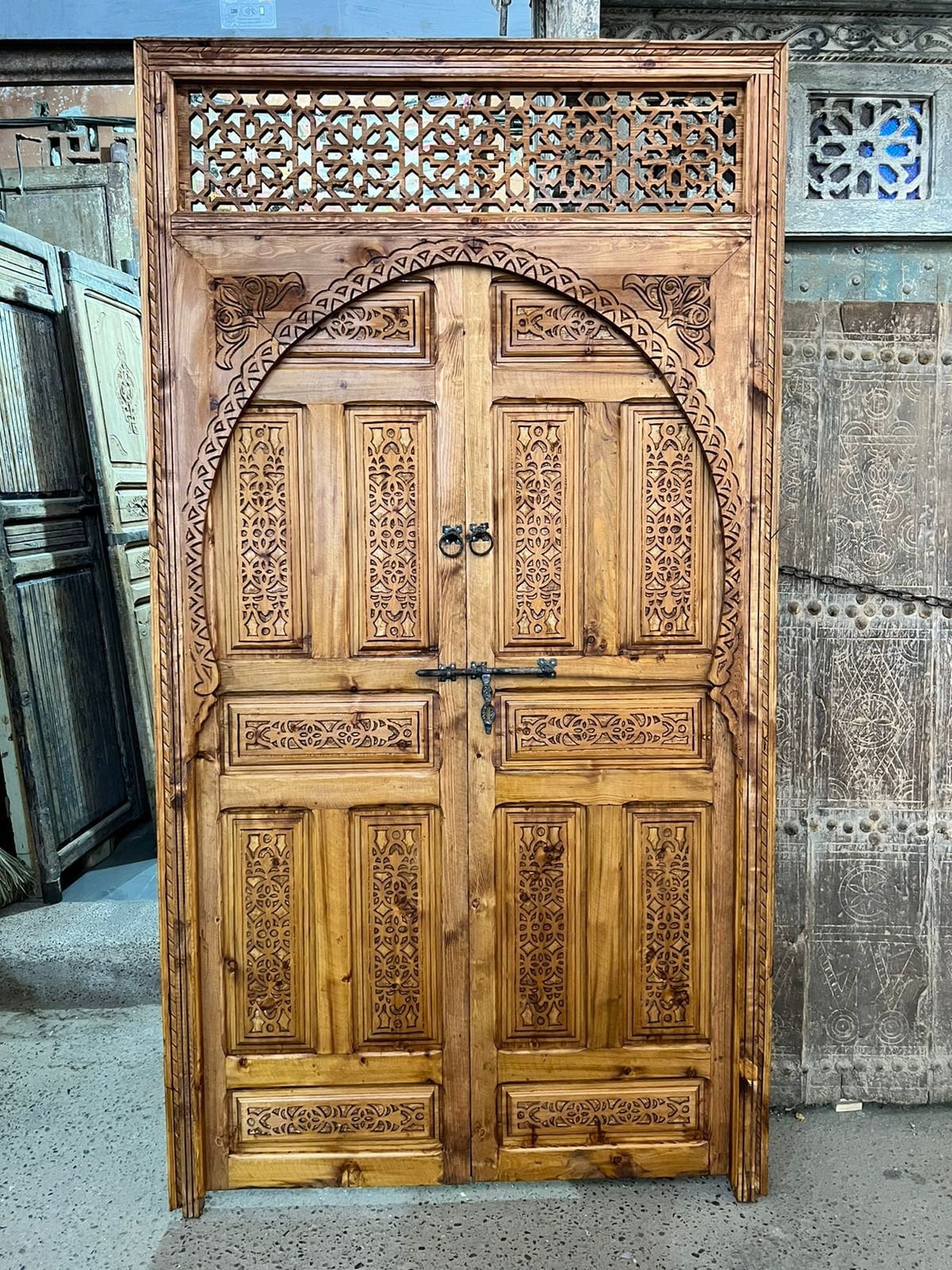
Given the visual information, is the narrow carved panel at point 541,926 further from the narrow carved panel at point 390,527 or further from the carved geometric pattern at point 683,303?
the carved geometric pattern at point 683,303

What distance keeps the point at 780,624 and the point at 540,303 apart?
103 centimetres

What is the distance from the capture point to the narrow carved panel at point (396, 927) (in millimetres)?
2377

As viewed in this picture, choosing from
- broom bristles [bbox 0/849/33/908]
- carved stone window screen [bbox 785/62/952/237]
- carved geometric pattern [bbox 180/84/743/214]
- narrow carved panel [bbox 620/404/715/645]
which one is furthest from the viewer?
broom bristles [bbox 0/849/33/908]

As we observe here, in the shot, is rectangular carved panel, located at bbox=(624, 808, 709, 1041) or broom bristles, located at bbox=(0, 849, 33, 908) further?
broom bristles, located at bbox=(0, 849, 33, 908)

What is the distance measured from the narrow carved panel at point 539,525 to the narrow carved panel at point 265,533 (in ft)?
1.50

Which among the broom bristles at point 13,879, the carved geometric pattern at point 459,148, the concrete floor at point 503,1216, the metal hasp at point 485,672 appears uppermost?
the carved geometric pattern at point 459,148

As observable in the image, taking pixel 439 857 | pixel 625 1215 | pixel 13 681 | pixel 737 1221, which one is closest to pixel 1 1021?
pixel 13 681

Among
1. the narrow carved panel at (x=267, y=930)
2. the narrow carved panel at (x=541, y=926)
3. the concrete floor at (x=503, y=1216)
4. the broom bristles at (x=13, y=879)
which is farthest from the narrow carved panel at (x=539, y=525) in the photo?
the broom bristles at (x=13, y=879)

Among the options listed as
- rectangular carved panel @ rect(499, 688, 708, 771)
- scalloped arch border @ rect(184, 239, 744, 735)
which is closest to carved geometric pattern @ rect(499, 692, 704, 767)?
rectangular carved panel @ rect(499, 688, 708, 771)

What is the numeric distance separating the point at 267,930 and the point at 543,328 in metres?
1.48

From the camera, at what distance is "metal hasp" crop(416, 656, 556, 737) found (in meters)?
2.32

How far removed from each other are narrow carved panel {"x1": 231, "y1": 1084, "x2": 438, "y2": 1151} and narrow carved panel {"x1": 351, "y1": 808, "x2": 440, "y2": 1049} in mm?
126

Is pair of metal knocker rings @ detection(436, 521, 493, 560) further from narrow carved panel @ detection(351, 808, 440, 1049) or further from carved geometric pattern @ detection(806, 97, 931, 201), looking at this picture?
carved geometric pattern @ detection(806, 97, 931, 201)

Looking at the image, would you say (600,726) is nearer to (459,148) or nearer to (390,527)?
(390,527)
